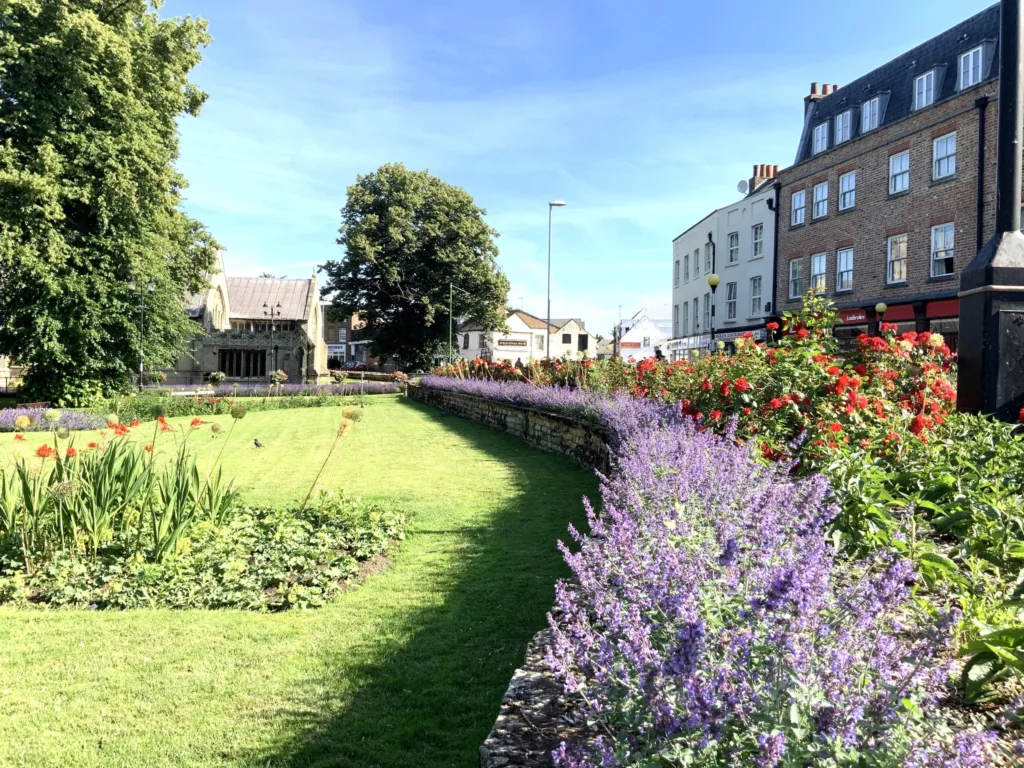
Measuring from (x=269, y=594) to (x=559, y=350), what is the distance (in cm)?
7293

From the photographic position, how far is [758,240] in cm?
2983

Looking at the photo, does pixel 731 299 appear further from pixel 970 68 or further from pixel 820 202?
pixel 970 68

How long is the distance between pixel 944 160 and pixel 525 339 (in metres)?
52.0

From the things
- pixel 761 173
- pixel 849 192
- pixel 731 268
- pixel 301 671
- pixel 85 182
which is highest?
pixel 761 173

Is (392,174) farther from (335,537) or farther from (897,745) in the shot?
(897,745)

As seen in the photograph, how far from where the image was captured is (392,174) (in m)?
46.1

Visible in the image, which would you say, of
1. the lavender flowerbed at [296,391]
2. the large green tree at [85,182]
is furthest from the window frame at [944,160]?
the large green tree at [85,182]

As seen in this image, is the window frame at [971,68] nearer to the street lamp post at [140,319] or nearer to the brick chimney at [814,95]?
the brick chimney at [814,95]

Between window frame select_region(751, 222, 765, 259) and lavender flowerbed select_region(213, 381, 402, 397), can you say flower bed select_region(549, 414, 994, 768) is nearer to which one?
lavender flowerbed select_region(213, 381, 402, 397)

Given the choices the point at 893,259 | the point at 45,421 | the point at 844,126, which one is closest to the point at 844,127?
the point at 844,126

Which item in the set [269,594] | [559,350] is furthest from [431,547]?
[559,350]

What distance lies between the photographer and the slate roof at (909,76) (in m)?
18.8

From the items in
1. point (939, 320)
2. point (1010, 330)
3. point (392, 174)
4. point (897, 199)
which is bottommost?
point (1010, 330)

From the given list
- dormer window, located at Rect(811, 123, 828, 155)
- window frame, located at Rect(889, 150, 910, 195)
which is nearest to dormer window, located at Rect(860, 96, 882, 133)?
window frame, located at Rect(889, 150, 910, 195)
